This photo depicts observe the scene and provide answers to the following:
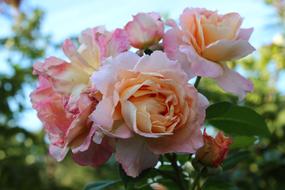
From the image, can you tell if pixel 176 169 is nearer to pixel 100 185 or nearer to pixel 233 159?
pixel 100 185

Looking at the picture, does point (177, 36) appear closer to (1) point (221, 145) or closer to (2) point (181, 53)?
(2) point (181, 53)

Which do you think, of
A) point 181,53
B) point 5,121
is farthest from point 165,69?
point 5,121

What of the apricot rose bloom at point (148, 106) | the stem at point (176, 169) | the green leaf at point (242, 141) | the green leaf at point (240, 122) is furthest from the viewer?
the green leaf at point (242, 141)

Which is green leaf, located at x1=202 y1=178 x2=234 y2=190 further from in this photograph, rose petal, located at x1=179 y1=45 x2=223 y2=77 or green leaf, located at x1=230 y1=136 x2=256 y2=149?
rose petal, located at x1=179 y1=45 x2=223 y2=77

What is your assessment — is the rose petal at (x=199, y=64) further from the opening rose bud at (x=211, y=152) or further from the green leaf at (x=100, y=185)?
the green leaf at (x=100, y=185)

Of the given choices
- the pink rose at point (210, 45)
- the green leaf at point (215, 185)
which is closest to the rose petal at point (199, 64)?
the pink rose at point (210, 45)

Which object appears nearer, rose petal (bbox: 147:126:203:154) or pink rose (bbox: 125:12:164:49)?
rose petal (bbox: 147:126:203:154)

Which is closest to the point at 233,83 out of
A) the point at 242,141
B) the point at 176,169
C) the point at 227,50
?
the point at 227,50

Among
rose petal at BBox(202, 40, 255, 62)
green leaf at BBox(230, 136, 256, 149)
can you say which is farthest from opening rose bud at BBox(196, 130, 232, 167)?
green leaf at BBox(230, 136, 256, 149)
